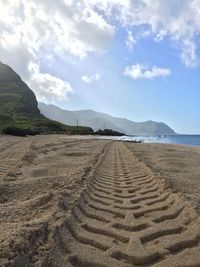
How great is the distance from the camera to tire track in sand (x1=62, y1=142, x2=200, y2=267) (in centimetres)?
446

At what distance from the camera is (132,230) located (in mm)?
5555

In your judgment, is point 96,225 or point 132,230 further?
point 96,225

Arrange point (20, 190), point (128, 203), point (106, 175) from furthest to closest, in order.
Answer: point (106, 175) < point (20, 190) < point (128, 203)

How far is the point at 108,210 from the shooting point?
661 cm

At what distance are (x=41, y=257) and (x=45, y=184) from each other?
4831 mm

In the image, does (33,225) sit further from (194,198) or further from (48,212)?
(194,198)

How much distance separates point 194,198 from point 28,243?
4.04m

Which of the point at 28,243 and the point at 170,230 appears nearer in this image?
the point at 28,243

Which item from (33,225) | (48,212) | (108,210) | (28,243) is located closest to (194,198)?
(108,210)

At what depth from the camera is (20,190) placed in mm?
8453

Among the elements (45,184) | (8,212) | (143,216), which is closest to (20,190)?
(45,184)

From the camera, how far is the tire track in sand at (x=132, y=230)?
446 centimetres

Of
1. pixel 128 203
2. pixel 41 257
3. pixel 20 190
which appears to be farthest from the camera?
pixel 20 190

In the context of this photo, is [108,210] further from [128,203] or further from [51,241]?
[51,241]
